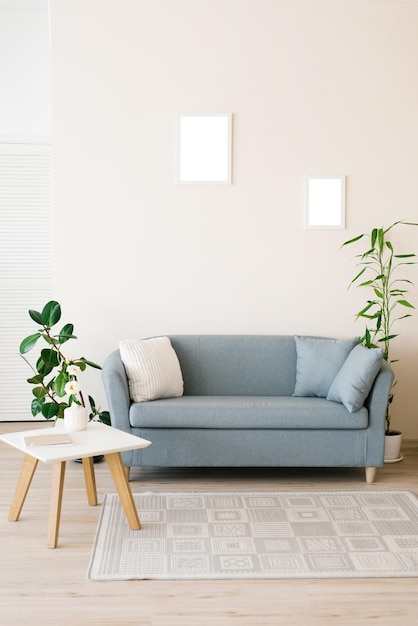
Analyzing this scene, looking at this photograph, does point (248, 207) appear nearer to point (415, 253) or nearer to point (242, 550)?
point (415, 253)

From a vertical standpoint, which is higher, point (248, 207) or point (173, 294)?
point (248, 207)

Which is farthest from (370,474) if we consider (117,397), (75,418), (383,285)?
(75,418)

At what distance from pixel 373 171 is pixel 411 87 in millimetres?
606

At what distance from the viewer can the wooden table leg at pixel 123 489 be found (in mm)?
3420

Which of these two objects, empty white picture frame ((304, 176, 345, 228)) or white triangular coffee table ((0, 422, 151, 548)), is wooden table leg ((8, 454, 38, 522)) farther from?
empty white picture frame ((304, 176, 345, 228))

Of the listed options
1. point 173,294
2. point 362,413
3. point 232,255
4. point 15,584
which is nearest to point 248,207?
point 232,255

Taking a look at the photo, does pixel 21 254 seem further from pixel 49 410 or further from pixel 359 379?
pixel 359 379

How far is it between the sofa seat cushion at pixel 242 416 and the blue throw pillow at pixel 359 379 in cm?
7

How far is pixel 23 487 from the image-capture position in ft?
11.6

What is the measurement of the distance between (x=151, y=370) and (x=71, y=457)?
1.14 m

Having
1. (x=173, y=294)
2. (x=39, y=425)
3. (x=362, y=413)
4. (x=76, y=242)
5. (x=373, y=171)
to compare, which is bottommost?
(x=39, y=425)

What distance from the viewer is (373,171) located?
4984mm

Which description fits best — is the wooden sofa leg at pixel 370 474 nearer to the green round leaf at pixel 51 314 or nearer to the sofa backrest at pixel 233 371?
the sofa backrest at pixel 233 371

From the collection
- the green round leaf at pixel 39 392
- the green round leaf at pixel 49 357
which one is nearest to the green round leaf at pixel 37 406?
the green round leaf at pixel 39 392
